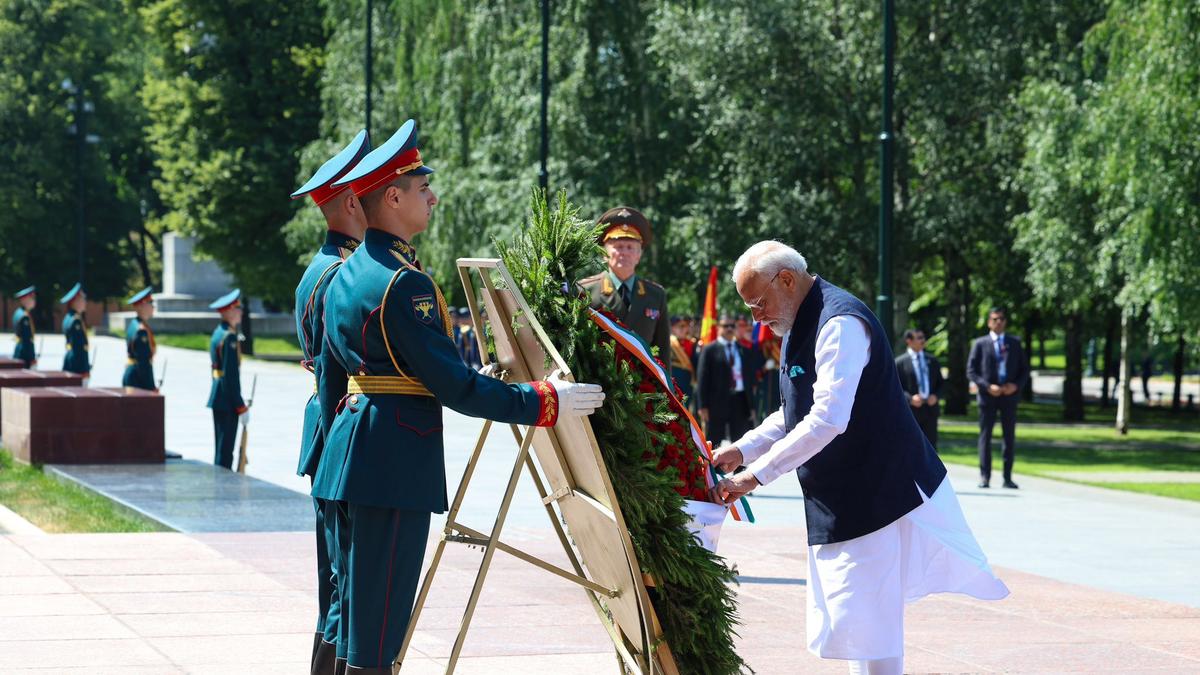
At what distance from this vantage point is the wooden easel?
515cm

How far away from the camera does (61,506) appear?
12742 mm

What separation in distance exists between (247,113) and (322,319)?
4529 cm

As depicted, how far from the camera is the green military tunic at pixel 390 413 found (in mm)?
4906

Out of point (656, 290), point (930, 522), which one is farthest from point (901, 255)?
point (930, 522)

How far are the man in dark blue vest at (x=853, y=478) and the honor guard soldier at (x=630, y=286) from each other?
2.98m

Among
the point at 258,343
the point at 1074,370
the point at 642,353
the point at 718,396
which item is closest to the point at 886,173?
the point at 718,396

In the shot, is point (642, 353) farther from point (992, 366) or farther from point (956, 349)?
point (956, 349)

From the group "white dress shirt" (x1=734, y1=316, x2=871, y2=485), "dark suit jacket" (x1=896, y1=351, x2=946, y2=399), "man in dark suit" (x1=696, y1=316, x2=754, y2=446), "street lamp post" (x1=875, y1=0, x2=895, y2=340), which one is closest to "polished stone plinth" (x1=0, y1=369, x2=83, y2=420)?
"man in dark suit" (x1=696, y1=316, x2=754, y2=446)

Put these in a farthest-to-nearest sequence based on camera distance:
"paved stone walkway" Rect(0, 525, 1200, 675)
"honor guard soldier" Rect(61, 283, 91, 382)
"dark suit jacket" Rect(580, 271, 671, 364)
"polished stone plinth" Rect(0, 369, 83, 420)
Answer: "honor guard soldier" Rect(61, 283, 91, 382)
"polished stone plinth" Rect(0, 369, 83, 420)
"dark suit jacket" Rect(580, 271, 671, 364)
"paved stone walkway" Rect(0, 525, 1200, 675)

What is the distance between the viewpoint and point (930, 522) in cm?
555

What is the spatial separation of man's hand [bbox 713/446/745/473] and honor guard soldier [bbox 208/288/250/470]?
998 cm

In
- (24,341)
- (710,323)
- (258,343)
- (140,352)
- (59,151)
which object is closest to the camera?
(140,352)

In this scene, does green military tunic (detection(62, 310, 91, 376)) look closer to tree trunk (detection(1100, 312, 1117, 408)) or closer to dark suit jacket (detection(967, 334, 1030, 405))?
dark suit jacket (detection(967, 334, 1030, 405))

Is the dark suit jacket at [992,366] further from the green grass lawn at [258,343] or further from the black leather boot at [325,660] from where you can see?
the green grass lawn at [258,343]
